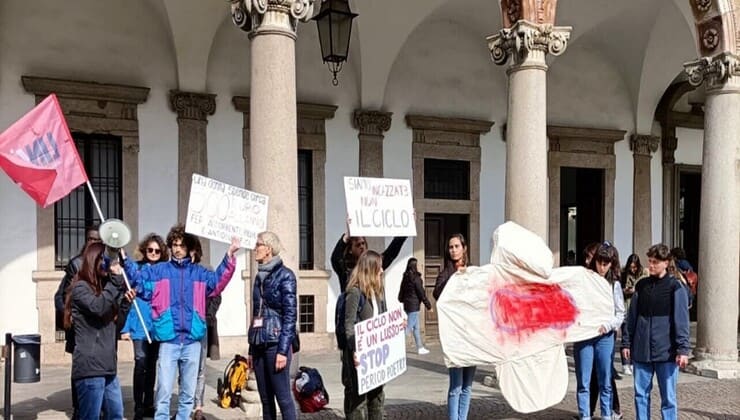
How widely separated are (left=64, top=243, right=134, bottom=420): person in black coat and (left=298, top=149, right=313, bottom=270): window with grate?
7667 mm

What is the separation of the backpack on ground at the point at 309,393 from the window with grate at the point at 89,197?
571 centimetres

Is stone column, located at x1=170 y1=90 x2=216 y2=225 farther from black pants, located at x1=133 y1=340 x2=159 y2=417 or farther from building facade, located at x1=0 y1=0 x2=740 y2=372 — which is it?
black pants, located at x1=133 y1=340 x2=159 y2=417

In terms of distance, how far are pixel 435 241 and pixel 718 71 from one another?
5732 millimetres

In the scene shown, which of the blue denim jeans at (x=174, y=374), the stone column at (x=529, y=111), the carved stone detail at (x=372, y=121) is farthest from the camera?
the carved stone detail at (x=372, y=121)

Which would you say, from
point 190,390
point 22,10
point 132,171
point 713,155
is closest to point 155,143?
point 132,171

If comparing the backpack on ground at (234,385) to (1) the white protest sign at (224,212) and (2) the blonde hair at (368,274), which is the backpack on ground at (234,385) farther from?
(2) the blonde hair at (368,274)

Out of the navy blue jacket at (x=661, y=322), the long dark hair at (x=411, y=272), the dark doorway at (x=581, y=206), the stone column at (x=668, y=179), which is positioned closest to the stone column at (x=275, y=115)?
the navy blue jacket at (x=661, y=322)

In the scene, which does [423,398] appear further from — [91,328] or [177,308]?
[91,328]

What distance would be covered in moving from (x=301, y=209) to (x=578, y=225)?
21.4ft

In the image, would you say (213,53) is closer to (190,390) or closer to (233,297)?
(233,297)

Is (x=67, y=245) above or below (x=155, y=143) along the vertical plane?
below

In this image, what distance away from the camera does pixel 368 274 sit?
5508mm

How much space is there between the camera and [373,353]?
18.2ft

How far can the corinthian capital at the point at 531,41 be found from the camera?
27.8 feet
